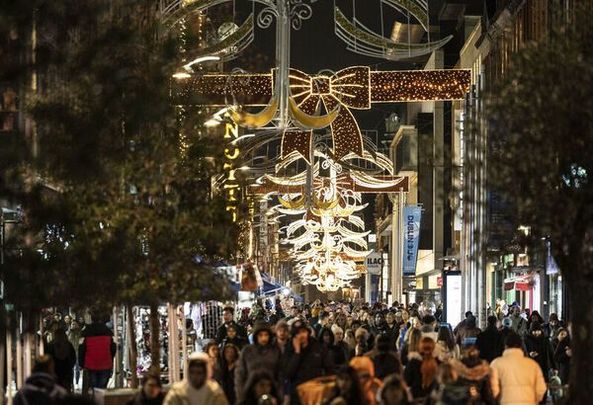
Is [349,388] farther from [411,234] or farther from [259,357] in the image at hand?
[411,234]

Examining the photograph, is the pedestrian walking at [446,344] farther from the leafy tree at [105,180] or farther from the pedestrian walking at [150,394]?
the pedestrian walking at [150,394]

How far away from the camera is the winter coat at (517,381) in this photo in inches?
681

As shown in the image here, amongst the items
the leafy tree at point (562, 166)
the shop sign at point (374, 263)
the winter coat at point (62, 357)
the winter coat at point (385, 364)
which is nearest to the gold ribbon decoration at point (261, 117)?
the winter coat at point (62, 357)

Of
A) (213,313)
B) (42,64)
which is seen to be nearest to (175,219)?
(42,64)

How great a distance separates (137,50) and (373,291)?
4951 inches

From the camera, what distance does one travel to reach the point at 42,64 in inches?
578

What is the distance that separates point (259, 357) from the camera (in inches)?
760

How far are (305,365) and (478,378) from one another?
3423 mm

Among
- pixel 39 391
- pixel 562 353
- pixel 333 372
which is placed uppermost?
pixel 39 391

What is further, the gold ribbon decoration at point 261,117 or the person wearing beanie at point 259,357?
the gold ribbon decoration at point 261,117

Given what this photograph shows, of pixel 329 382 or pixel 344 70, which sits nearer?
pixel 329 382

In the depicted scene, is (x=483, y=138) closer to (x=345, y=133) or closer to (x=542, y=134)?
(x=542, y=134)

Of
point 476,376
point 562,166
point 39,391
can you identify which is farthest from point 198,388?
point 562,166

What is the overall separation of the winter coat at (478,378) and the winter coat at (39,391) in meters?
4.58
